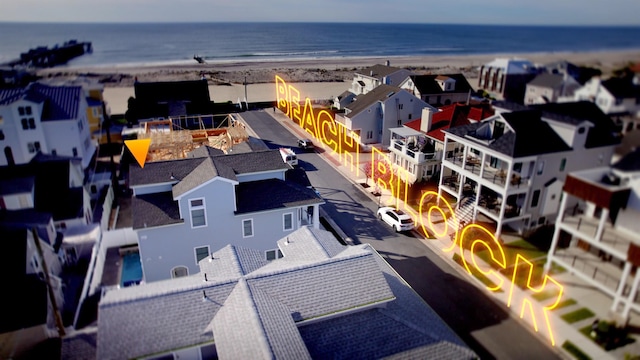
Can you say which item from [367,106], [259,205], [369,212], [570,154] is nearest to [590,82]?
[570,154]

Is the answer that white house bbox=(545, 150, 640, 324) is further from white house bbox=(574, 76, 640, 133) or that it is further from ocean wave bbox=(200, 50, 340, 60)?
ocean wave bbox=(200, 50, 340, 60)

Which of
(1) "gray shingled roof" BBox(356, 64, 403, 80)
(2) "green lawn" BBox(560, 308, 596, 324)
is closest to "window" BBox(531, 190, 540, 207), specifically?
(2) "green lawn" BBox(560, 308, 596, 324)

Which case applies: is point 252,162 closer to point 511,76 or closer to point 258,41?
point 258,41

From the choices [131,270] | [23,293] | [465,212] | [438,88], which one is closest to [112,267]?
[131,270]

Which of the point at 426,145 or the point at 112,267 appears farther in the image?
the point at 426,145

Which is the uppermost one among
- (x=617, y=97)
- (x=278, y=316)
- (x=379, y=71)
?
(x=617, y=97)

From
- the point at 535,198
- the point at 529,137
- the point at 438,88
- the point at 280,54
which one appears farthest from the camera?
the point at 438,88
